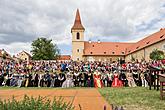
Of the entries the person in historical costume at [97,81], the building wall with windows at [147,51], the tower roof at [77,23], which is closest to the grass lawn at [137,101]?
the person in historical costume at [97,81]

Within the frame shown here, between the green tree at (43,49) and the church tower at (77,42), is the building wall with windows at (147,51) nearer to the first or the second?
the church tower at (77,42)

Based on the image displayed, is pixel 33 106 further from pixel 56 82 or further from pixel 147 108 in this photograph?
pixel 56 82

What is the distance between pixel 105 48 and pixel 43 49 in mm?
20421

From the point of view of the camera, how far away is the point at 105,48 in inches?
3342

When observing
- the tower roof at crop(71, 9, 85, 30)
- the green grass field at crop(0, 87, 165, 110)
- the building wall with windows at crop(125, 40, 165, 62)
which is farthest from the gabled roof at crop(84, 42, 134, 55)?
the green grass field at crop(0, 87, 165, 110)

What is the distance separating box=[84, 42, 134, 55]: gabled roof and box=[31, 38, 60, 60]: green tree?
1131 cm

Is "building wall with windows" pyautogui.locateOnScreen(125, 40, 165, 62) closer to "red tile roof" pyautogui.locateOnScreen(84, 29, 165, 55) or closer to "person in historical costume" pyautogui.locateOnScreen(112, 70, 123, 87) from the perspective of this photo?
"red tile roof" pyautogui.locateOnScreen(84, 29, 165, 55)

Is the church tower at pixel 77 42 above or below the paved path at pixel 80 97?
above

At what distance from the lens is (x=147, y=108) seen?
7.71 meters

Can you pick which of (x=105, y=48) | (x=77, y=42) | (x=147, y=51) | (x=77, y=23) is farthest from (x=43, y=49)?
(x=147, y=51)

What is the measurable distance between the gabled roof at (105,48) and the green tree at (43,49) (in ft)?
37.1

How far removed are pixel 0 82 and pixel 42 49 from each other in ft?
180

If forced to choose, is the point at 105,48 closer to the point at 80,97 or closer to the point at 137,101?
the point at 80,97

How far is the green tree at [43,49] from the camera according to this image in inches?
2921
